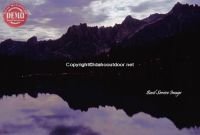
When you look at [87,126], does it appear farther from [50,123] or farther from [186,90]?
[186,90]

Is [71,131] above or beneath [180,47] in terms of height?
A: beneath

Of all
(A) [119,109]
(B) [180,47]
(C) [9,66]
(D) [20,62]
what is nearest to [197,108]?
(A) [119,109]

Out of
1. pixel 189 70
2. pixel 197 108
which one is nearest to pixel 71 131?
pixel 197 108

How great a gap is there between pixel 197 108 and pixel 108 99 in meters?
13.0

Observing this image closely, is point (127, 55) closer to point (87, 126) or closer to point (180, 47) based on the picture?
point (180, 47)

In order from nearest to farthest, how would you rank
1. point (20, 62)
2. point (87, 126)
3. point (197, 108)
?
point (87, 126) < point (197, 108) < point (20, 62)

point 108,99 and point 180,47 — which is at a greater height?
point 180,47

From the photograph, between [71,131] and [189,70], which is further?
[189,70]

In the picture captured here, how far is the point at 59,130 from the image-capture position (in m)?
23.3

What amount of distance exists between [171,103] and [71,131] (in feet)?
43.4

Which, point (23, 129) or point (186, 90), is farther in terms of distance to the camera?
point (186, 90)

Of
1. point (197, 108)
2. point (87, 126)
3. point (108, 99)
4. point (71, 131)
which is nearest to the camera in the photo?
point (71, 131)

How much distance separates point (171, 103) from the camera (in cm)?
3222

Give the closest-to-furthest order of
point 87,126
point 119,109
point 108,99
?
1. point 87,126
2. point 119,109
3. point 108,99
